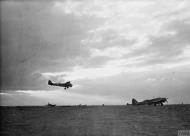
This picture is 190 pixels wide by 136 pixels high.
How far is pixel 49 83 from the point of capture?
244 feet

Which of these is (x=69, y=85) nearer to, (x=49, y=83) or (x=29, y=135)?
(x=49, y=83)

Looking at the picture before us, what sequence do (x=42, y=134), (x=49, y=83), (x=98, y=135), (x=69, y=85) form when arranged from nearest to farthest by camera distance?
1. (x=98, y=135)
2. (x=42, y=134)
3. (x=69, y=85)
4. (x=49, y=83)

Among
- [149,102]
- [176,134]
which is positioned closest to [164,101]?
[149,102]

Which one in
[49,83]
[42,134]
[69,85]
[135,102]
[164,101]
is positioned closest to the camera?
[42,134]

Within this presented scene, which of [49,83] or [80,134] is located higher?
[49,83]

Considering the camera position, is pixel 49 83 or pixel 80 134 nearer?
pixel 80 134

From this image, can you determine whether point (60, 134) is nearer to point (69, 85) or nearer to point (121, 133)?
point (121, 133)

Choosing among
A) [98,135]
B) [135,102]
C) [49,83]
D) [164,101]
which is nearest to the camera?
[98,135]

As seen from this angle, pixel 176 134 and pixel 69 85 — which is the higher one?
pixel 69 85

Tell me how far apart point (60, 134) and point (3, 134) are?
27.0 feet

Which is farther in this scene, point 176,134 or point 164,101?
point 164,101

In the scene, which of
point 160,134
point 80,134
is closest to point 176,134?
point 160,134

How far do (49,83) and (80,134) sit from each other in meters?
45.6

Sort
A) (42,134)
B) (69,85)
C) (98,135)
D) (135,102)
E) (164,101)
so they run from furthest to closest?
1. (135,102)
2. (164,101)
3. (69,85)
4. (42,134)
5. (98,135)
